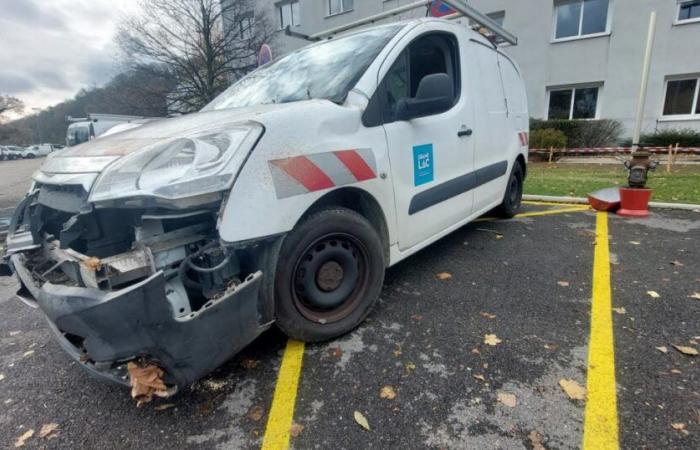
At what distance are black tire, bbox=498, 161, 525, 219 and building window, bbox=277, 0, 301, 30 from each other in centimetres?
2036

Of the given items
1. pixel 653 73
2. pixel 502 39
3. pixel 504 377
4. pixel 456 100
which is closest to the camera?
pixel 504 377

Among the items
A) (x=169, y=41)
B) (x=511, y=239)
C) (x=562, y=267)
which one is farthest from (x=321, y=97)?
(x=169, y=41)

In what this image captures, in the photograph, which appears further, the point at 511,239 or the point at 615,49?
the point at 615,49

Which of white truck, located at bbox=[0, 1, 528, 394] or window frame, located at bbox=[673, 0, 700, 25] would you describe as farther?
window frame, located at bbox=[673, 0, 700, 25]

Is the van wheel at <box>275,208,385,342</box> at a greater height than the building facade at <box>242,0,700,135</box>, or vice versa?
the building facade at <box>242,0,700,135</box>

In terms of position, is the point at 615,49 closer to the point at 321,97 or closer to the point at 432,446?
the point at 321,97

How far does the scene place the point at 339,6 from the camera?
20.0m

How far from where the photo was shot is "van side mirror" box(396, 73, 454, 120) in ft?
8.16

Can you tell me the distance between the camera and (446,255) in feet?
12.8

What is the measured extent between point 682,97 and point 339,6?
15.4 metres

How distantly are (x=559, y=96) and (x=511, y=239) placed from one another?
1388cm

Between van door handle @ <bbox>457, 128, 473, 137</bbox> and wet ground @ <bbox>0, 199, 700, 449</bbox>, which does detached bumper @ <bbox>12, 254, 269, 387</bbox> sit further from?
van door handle @ <bbox>457, 128, 473, 137</bbox>

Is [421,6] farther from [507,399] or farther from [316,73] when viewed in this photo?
[507,399]

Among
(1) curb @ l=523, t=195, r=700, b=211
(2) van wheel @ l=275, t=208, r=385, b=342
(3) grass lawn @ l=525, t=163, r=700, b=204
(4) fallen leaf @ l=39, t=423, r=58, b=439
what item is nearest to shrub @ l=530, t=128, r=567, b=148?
(3) grass lawn @ l=525, t=163, r=700, b=204
